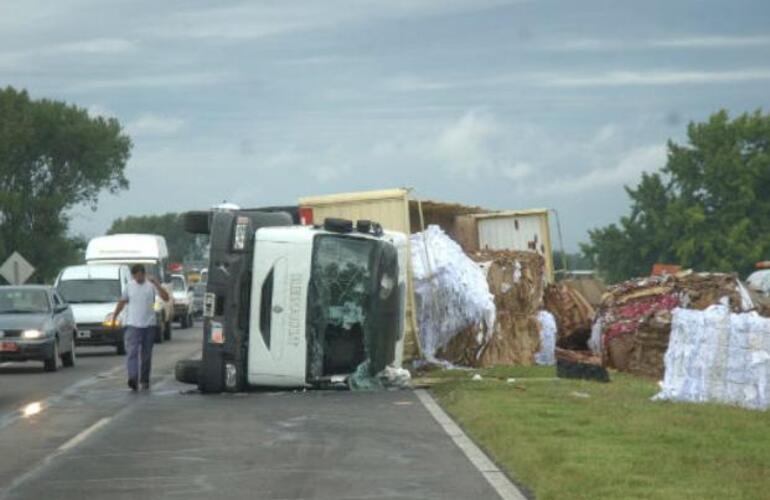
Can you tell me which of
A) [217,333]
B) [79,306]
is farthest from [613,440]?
[79,306]

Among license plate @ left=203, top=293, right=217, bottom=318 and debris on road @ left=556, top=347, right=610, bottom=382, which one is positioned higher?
license plate @ left=203, top=293, right=217, bottom=318

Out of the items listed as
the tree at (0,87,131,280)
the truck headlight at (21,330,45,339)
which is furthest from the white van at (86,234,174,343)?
the tree at (0,87,131,280)

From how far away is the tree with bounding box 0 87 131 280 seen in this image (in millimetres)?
99938

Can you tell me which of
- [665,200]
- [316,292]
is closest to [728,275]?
[316,292]

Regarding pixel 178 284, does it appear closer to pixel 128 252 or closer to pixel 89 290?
pixel 128 252

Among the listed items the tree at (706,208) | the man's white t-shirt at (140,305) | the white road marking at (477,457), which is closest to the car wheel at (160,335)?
the man's white t-shirt at (140,305)

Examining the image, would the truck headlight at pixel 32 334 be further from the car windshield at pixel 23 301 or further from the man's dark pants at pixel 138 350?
the man's dark pants at pixel 138 350

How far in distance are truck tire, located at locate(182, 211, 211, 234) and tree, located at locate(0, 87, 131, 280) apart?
73481 mm

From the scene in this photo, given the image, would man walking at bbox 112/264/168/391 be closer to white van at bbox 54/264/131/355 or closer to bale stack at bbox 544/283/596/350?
bale stack at bbox 544/283/596/350

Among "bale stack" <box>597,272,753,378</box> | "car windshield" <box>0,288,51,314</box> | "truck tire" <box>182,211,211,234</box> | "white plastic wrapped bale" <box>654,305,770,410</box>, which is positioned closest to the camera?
"white plastic wrapped bale" <box>654,305,770,410</box>

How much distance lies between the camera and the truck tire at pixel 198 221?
26.4m

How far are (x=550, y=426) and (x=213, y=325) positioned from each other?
293 inches

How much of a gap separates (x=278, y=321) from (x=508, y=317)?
28.6 feet

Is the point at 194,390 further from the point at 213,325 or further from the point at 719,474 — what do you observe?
the point at 719,474
